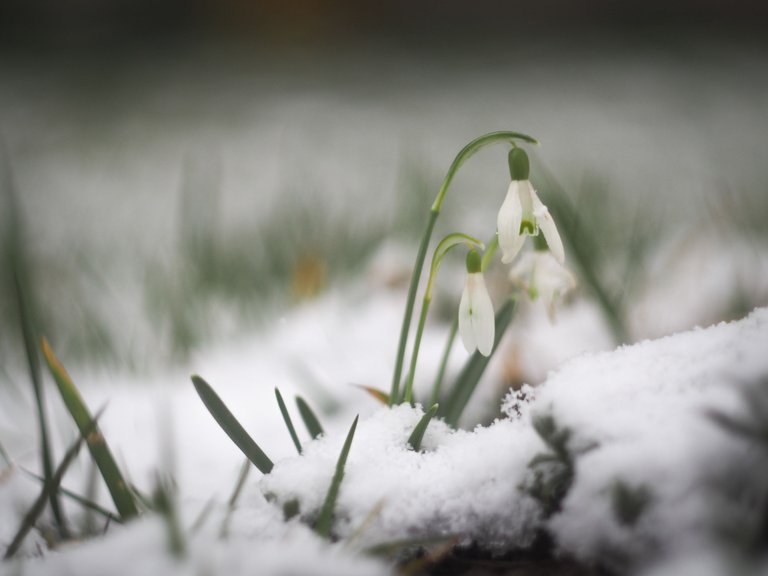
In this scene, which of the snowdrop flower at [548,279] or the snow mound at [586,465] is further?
the snowdrop flower at [548,279]

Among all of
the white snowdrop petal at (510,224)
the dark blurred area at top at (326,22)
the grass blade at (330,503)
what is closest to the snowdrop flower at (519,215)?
the white snowdrop petal at (510,224)

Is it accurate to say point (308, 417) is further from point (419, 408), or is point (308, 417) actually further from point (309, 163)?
point (309, 163)

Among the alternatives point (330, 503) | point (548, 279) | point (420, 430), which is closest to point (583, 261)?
point (548, 279)

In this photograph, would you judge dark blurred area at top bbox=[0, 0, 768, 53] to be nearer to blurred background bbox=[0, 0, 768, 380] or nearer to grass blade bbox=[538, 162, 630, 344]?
blurred background bbox=[0, 0, 768, 380]

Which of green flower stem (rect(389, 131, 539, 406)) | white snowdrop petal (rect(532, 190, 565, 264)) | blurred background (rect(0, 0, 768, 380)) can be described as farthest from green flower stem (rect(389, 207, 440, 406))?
blurred background (rect(0, 0, 768, 380))

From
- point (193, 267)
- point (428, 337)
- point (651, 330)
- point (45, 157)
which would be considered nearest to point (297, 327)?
point (428, 337)

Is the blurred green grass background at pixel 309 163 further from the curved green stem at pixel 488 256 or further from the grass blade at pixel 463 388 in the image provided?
the grass blade at pixel 463 388
